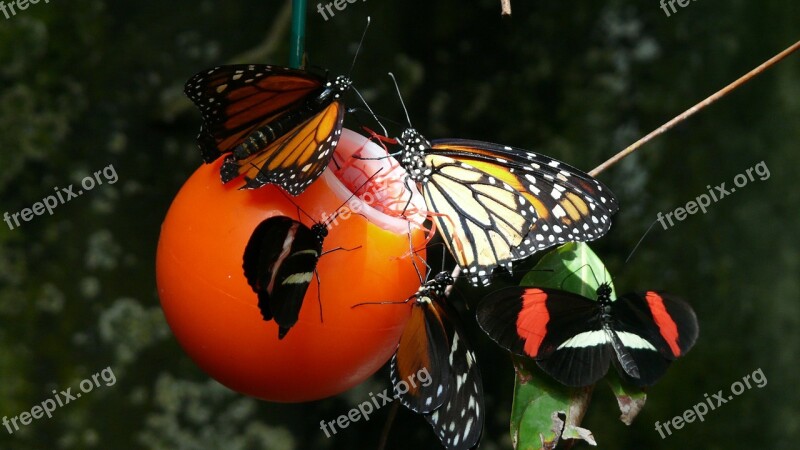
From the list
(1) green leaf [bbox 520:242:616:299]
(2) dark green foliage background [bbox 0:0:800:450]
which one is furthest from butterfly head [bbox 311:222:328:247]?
(2) dark green foliage background [bbox 0:0:800:450]

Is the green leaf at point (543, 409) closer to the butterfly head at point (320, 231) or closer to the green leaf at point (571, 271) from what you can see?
Answer: the green leaf at point (571, 271)

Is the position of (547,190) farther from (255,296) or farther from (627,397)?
Answer: (255,296)

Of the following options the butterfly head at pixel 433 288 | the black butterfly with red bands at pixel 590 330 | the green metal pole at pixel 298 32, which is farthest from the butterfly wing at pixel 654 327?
the green metal pole at pixel 298 32

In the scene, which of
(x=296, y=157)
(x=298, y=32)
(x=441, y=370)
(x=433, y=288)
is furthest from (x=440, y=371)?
(x=298, y=32)

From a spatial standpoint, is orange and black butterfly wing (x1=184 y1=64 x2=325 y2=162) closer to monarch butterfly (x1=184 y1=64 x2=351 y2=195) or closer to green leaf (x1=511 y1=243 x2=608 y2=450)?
monarch butterfly (x1=184 y1=64 x2=351 y2=195)

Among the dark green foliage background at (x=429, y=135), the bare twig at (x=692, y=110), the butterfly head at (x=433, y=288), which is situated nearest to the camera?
the butterfly head at (x=433, y=288)

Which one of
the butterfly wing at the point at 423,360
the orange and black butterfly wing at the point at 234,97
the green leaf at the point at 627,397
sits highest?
the orange and black butterfly wing at the point at 234,97
